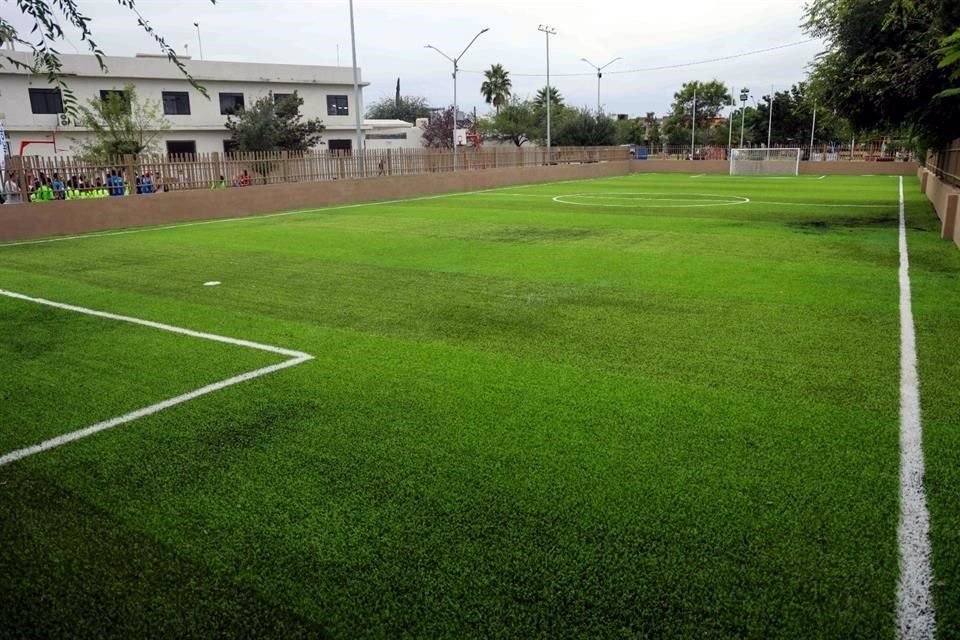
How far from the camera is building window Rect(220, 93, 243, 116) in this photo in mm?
48281

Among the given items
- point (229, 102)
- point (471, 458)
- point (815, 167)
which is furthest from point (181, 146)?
point (471, 458)

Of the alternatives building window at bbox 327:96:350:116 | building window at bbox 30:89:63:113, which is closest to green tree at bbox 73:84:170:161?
building window at bbox 30:89:63:113

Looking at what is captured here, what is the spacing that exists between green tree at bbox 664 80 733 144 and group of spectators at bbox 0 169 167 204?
83.7 m

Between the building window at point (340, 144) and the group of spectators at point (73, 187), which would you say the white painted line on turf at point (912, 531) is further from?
the building window at point (340, 144)

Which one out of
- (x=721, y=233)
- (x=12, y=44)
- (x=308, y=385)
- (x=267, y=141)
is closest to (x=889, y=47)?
(x=721, y=233)

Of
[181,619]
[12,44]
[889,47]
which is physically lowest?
[181,619]

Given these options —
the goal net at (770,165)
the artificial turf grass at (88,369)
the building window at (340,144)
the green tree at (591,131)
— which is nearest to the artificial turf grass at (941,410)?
the artificial turf grass at (88,369)

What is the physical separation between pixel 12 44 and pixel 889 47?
60.4 ft

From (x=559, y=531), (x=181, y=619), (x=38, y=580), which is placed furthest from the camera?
(x=559, y=531)

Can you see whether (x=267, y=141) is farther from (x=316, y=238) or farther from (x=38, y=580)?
(x=38, y=580)

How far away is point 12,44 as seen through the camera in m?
3.80

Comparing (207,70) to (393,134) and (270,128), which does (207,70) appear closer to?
(270,128)

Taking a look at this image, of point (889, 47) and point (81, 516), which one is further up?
point (889, 47)

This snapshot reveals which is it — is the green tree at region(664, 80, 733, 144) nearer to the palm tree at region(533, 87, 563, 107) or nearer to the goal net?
the palm tree at region(533, 87, 563, 107)
